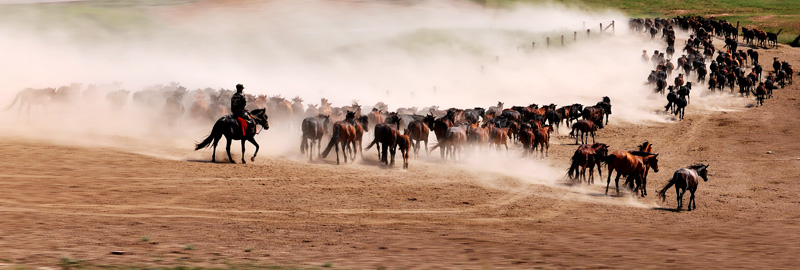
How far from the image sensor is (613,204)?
875 inches

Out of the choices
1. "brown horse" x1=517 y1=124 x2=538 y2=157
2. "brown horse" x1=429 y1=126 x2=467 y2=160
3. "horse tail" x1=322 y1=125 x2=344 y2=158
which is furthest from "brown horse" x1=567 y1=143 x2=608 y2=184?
"horse tail" x1=322 y1=125 x2=344 y2=158

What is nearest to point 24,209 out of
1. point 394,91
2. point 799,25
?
point 394,91

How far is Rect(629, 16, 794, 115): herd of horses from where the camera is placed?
53.1 m

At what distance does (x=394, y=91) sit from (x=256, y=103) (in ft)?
73.3

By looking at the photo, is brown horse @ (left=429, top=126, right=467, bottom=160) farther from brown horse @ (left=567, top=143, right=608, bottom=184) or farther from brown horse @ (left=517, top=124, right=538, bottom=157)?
brown horse @ (left=567, top=143, right=608, bottom=184)

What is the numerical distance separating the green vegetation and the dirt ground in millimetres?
69581

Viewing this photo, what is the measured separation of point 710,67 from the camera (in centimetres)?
6019

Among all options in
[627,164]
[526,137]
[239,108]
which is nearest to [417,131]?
[526,137]

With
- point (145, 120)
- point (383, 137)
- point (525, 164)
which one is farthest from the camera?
point (145, 120)

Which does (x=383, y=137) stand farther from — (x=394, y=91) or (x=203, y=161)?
(x=394, y=91)

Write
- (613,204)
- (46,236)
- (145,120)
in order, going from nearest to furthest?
(46,236) < (613,204) < (145,120)

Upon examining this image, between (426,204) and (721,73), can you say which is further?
(721,73)

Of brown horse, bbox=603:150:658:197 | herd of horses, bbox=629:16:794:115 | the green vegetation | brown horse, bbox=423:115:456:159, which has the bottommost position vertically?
brown horse, bbox=603:150:658:197

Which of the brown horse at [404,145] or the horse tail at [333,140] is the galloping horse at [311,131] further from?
the brown horse at [404,145]
